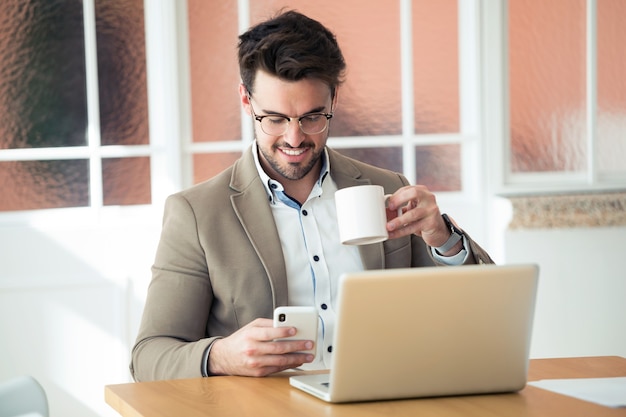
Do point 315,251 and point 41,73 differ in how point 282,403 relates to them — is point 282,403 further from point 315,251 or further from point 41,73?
point 41,73

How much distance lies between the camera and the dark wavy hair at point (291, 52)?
233cm

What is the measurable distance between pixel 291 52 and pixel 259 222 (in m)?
0.40

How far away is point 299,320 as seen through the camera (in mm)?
1821

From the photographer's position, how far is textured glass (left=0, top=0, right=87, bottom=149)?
11.9 ft

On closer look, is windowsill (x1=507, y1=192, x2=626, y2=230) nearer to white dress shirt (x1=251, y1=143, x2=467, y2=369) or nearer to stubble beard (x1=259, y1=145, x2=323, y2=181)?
white dress shirt (x1=251, y1=143, x2=467, y2=369)

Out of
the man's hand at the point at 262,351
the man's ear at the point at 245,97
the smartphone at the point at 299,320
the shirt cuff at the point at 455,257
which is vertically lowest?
the man's hand at the point at 262,351

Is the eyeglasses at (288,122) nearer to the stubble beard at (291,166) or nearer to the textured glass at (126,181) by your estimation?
the stubble beard at (291,166)

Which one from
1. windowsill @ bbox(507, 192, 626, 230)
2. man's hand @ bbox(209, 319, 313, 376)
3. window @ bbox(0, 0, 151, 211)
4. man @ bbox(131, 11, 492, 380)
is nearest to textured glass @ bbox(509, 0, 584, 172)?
windowsill @ bbox(507, 192, 626, 230)

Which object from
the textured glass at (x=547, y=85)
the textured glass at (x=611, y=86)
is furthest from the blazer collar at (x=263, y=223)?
→ the textured glass at (x=611, y=86)

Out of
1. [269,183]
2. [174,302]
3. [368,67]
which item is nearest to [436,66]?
[368,67]

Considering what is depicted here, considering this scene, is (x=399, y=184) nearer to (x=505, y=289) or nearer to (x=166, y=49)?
(x=505, y=289)

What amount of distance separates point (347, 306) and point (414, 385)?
206mm

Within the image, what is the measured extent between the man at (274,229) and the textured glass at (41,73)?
144cm

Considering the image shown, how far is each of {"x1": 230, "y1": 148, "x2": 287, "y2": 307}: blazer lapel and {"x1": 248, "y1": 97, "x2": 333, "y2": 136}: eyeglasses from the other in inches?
5.3
